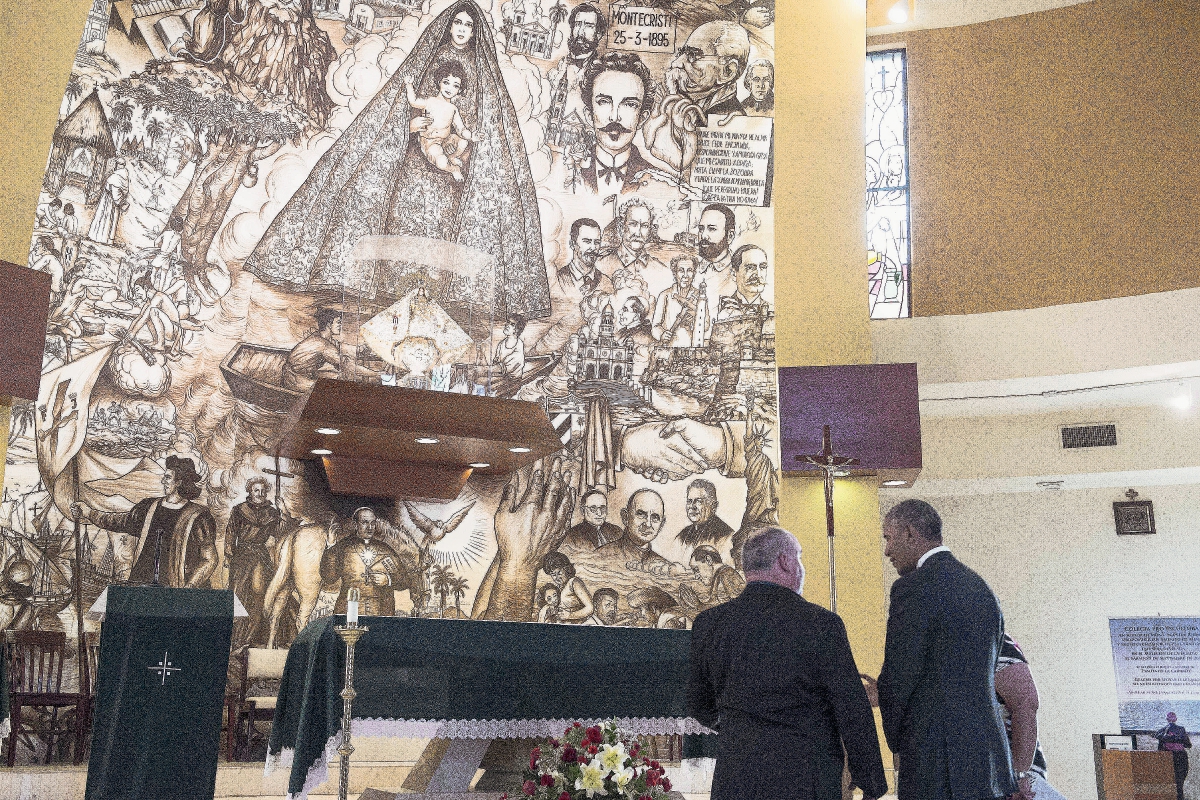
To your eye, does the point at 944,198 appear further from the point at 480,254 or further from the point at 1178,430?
the point at 480,254

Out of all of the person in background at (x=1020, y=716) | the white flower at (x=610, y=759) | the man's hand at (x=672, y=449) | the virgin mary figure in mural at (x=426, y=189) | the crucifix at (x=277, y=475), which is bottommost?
the white flower at (x=610, y=759)

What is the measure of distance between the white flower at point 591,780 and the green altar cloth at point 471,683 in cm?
72

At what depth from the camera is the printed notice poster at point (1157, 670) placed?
1206 cm

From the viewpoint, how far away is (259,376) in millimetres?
9445

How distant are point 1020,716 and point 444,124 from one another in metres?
8.02

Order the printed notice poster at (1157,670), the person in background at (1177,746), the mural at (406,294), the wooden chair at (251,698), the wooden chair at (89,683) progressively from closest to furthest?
the wooden chair at (89,683) < the wooden chair at (251,698) < the mural at (406,294) < the person in background at (1177,746) < the printed notice poster at (1157,670)

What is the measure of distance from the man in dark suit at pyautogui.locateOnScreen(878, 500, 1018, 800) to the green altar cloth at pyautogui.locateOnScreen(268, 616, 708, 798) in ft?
6.93

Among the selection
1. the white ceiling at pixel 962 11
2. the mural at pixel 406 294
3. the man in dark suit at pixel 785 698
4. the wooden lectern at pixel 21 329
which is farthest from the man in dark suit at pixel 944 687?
the white ceiling at pixel 962 11

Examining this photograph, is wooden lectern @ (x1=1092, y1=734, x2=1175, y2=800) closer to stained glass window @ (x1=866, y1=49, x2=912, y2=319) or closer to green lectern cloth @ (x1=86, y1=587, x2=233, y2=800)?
stained glass window @ (x1=866, y1=49, x2=912, y2=319)

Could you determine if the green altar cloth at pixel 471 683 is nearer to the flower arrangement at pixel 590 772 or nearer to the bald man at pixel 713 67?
the flower arrangement at pixel 590 772

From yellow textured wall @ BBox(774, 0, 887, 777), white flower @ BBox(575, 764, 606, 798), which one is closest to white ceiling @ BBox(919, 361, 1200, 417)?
yellow textured wall @ BBox(774, 0, 887, 777)

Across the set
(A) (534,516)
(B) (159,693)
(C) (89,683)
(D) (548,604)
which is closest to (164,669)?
(B) (159,693)

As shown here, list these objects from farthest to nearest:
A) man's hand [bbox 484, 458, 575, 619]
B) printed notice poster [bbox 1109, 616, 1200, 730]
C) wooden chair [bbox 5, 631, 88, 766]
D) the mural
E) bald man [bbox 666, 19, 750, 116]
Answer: printed notice poster [bbox 1109, 616, 1200, 730] → bald man [bbox 666, 19, 750, 116] → man's hand [bbox 484, 458, 575, 619] → the mural → wooden chair [bbox 5, 631, 88, 766]

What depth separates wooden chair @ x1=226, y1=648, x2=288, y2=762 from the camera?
28.3 feet
